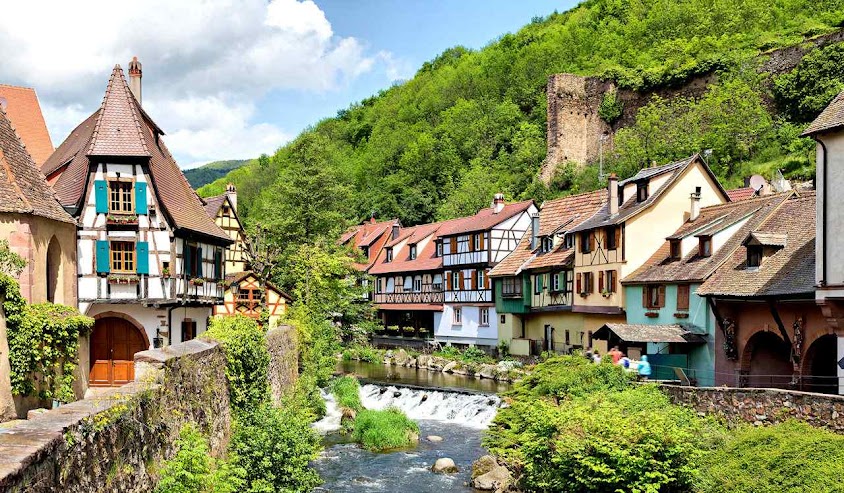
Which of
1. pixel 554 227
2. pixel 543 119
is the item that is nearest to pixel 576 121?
pixel 543 119

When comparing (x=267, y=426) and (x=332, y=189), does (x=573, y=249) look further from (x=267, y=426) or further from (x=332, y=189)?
(x=267, y=426)

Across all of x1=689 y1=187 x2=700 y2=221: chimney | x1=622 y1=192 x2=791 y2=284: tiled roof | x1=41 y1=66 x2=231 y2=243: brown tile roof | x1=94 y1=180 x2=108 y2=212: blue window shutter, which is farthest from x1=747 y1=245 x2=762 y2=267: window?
x1=94 y1=180 x2=108 y2=212: blue window shutter

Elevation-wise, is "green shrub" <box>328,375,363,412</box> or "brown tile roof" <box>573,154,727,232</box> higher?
"brown tile roof" <box>573,154,727,232</box>

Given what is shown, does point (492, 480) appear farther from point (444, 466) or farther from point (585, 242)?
point (585, 242)

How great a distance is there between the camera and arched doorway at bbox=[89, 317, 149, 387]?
24.7m

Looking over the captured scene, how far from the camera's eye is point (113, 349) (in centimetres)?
2564

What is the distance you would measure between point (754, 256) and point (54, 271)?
2071 cm

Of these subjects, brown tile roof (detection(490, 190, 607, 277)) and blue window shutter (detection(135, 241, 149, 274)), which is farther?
brown tile roof (detection(490, 190, 607, 277))

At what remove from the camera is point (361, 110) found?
5566 inches

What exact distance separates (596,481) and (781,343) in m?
11.3

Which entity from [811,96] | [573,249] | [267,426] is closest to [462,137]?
[811,96]

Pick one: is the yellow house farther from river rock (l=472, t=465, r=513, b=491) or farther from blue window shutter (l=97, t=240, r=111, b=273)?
blue window shutter (l=97, t=240, r=111, b=273)

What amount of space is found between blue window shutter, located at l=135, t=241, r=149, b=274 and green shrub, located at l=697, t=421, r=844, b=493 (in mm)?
18396

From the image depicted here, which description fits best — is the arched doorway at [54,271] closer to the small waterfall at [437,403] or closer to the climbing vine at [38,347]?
the climbing vine at [38,347]
